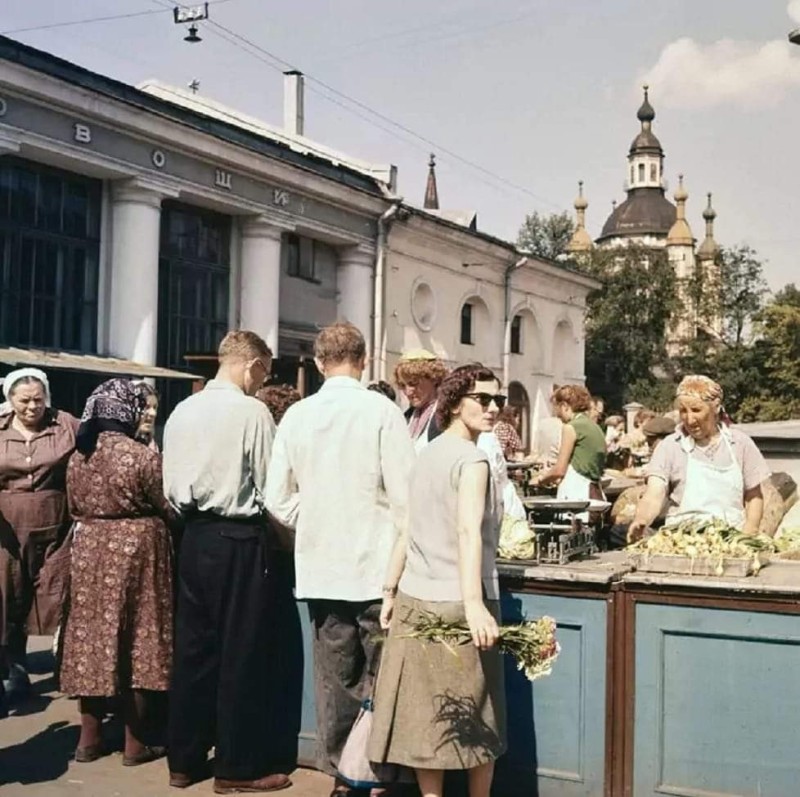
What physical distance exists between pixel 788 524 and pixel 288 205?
564 inches

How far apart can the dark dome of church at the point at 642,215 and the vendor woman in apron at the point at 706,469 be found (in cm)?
8597

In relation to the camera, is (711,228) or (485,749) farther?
(711,228)

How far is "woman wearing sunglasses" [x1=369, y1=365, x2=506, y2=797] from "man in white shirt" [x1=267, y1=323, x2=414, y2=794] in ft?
1.21

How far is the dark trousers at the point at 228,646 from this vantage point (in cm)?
504

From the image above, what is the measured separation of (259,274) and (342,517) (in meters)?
15.4

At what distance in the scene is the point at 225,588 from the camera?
16.6 feet

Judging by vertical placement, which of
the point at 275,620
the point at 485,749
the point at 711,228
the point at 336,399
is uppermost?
the point at 711,228

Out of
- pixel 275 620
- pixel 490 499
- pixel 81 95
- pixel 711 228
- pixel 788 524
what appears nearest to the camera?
pixel 490 499

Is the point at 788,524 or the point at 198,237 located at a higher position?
the point at 198,237

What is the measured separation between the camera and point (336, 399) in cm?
476

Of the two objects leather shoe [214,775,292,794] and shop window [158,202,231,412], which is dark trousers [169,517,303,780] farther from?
shop window [158,202,231,412]

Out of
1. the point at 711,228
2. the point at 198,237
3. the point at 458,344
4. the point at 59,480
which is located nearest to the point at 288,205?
the point at 198,237

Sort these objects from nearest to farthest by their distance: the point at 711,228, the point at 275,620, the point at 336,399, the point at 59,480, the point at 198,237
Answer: the point at 336,399, the point at 275,620, the point at 59,480, the point at 198,237, the point at 711,228

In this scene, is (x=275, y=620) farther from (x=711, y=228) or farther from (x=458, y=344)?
(x=711, y=228)
